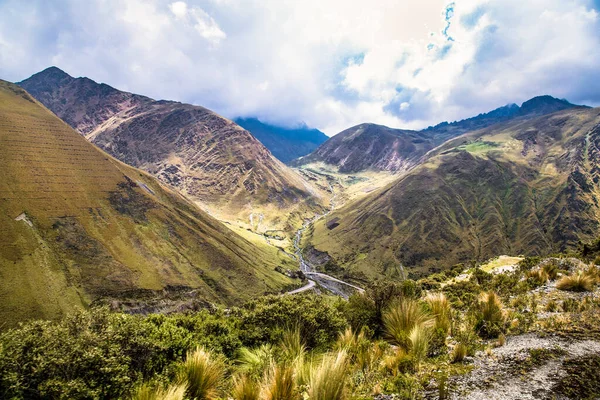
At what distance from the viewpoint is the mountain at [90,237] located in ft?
328

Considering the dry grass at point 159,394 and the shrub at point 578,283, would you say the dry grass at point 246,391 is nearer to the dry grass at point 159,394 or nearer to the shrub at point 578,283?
the dry grass at point 159,394

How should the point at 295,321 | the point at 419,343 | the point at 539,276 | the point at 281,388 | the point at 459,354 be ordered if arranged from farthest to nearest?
the point at 539,276 < the point at 295,321 < the point at 419,343 < the point at 459,354 < the point at 281,388

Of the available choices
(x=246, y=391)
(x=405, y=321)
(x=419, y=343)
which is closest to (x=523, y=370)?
(x=419, y=343)

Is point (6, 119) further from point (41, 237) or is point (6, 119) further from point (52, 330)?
point (52, 330)

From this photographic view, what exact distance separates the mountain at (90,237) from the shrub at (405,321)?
4089 inches

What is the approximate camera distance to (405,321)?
991cm

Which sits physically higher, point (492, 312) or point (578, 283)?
point (578, 283)

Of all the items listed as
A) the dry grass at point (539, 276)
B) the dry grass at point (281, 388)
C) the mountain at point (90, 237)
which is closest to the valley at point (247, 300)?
the dry grass at point (281, 388)

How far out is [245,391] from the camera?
621 centimetres

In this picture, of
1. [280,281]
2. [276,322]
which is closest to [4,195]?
[280,281]

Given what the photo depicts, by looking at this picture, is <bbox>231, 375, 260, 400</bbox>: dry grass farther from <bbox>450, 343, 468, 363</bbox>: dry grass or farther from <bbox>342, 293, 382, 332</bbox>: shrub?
<bbox>342, 293, 382, 332</bbox>: shrub

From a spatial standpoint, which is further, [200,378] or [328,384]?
[200,378]

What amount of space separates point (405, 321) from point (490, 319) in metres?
3.05

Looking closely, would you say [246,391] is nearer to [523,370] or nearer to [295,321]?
[523,370]
